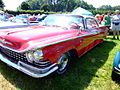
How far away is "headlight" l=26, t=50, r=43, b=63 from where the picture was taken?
142 inches

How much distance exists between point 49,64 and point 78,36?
4.86 ft

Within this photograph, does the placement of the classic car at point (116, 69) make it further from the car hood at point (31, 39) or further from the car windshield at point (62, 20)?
the car windshield at point (62, 20)

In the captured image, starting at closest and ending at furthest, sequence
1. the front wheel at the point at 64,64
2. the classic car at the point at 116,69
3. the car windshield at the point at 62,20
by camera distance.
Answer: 1. the classic car at the point at 116,69
2. the front wheel at the point at 64,64
3. the car windshield at the point at 62,20

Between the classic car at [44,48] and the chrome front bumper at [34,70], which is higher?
the classic car at [44,48]

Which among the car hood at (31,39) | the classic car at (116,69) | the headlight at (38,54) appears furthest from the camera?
the classic car at (116,69)

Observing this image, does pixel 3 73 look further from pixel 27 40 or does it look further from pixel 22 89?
pixel 27 40

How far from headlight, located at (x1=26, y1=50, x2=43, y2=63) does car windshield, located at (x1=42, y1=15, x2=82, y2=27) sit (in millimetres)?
1822

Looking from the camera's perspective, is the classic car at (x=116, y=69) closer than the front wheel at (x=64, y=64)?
Yes

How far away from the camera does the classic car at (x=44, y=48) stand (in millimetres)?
3636

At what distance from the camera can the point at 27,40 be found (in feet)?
12.6

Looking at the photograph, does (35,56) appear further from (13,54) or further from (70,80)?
(70,80)

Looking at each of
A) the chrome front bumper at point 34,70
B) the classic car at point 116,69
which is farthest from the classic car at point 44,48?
the classic car at point 116,69

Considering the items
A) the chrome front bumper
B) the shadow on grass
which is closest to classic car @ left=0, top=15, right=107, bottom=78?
the chrome front bumper

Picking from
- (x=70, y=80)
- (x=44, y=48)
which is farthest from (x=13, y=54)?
(x=70, y=80)
